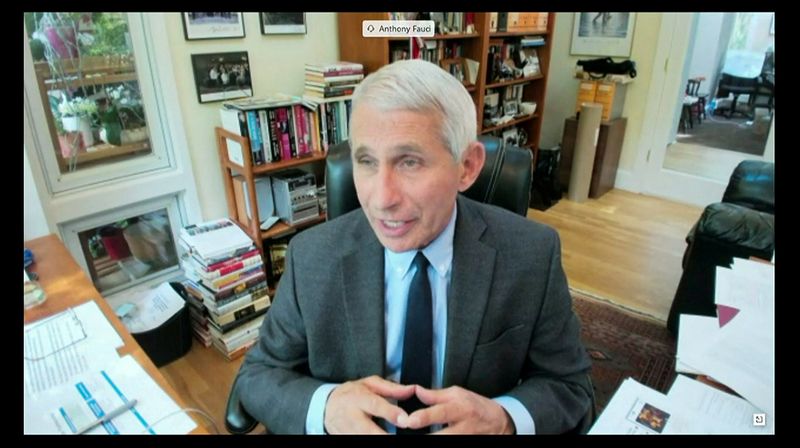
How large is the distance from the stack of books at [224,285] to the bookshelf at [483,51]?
1.09 m

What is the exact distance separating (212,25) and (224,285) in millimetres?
1118

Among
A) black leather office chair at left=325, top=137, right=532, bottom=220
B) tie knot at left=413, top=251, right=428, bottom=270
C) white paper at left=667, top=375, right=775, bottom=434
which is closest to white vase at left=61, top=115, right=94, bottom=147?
black leather office chair at left=325, top=137, right=532, bottom=220

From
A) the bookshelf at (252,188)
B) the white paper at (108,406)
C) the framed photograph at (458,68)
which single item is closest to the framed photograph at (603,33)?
the framed photograph at (458,68)

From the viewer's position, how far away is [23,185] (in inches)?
61.7

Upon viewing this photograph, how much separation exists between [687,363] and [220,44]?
2050 millimetres

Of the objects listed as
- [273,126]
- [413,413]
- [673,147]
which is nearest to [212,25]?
[273,126]

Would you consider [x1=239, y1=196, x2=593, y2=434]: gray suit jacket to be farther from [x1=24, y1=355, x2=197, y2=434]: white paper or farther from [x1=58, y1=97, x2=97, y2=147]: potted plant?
[x1=58, y1=97, x2=97, y2=147]: potted plant

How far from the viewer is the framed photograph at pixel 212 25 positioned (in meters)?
1.88

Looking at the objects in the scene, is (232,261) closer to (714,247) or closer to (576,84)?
(714,247)

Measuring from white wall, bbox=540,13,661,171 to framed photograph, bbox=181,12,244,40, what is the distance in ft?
9.16

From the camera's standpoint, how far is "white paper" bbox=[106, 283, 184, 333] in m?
1.92

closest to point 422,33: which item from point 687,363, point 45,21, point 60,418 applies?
point 45,21
